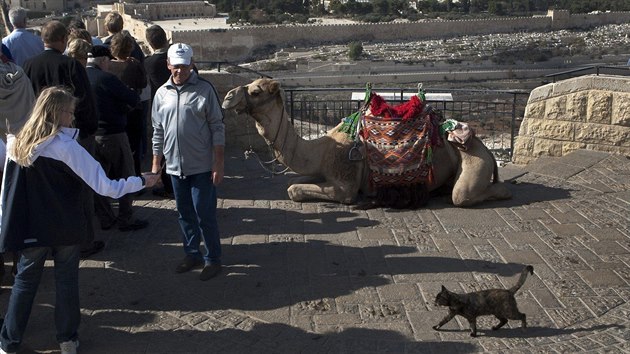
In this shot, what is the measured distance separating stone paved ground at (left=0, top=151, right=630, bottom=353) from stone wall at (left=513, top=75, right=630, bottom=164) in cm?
142

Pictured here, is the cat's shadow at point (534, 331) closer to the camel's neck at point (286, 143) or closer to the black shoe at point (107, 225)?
the camel's neck at point (286, 143)

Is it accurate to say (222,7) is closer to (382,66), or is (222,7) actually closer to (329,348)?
(382,66)

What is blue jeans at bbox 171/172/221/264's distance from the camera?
623 centimetres

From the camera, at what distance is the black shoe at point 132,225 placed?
7512 millimetres

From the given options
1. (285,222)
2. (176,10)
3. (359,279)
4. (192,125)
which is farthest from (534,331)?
(176,10)

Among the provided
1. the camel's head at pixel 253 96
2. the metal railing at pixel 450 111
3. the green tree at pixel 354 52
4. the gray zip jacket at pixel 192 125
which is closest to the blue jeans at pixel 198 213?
the gray zip jacket at pixel 192 125

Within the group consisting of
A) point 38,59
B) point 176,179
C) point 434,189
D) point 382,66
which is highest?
point 38,59

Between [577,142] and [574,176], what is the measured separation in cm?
123

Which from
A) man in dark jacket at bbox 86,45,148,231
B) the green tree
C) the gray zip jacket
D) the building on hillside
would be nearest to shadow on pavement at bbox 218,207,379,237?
man in dark jacket at bbox 86,45,148,231

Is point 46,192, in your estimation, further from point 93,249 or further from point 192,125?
point 93,249

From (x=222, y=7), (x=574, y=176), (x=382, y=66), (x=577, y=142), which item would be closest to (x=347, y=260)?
(x=574, y=176)

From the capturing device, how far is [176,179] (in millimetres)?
6324

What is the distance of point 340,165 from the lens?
8.21 meters

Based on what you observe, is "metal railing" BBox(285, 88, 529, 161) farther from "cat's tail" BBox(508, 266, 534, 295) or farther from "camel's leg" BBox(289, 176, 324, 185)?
"cat's tail" BBox(508, 266, 534, 295)
